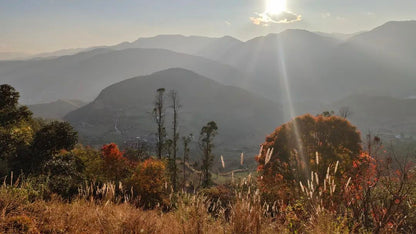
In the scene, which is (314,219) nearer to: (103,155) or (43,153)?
(43,153)

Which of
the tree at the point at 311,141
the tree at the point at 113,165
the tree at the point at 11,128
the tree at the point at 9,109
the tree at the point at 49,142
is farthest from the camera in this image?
the tree at the point at 113,165

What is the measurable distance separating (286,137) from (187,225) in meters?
23.1

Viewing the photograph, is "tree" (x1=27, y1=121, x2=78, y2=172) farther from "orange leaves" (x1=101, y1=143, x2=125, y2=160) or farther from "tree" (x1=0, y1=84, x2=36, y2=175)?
"orange leaves" (x1=101, y1=143, x2=125, y2=160)

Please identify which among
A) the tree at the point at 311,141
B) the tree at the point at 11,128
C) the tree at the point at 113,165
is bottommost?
the tree at the point at 113,165

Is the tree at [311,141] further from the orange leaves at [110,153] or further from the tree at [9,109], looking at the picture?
the tree at [9,109]

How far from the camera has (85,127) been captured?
192 m

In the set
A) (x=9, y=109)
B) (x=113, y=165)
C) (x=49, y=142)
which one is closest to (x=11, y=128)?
(x=9, y=109)

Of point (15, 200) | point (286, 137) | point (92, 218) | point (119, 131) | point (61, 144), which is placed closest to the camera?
point (92, 218)

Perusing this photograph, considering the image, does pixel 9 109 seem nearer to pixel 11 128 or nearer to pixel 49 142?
pixel 11 128

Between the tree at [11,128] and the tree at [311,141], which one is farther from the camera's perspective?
the tree at [311,141]

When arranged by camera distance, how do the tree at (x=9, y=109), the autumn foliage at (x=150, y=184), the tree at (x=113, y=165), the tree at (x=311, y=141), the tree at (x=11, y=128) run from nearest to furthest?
1. the tree at (x=11, y=128)
2. the tree at (x=9, y=109)
3. the autumn foliage at (x=150, y=184)
4. the tree at (x=311, y=141)
5. the tree at (x=113, y=165)

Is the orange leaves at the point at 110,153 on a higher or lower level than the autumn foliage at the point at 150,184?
higher

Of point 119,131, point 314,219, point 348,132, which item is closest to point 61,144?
point 314,219

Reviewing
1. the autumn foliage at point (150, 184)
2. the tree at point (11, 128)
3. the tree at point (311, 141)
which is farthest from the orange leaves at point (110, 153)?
the tree at point (311, 141)
